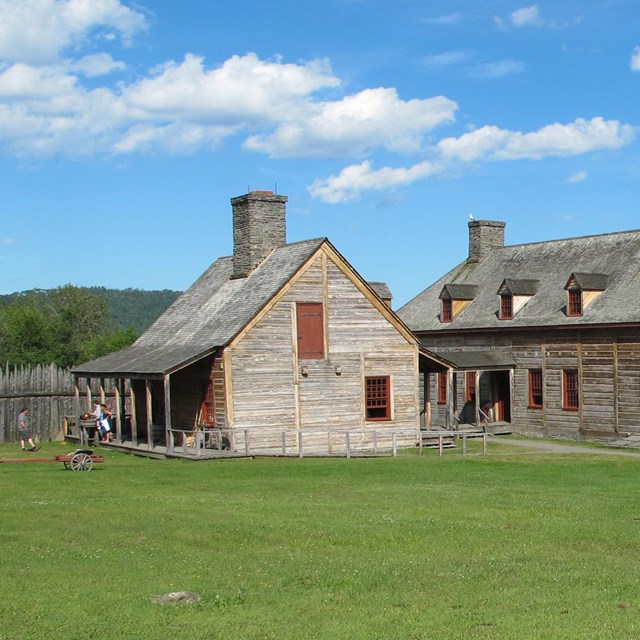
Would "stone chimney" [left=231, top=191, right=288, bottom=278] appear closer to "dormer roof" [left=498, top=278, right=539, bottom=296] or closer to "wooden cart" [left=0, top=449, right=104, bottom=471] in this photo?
"dormer roof" [left=498, top=278, right=539, bottom=296]

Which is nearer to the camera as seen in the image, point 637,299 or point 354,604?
point 354,604

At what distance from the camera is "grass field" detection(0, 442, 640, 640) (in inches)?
424

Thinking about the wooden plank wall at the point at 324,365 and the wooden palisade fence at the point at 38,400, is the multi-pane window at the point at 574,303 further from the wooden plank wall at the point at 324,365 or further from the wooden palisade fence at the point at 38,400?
the wooden palisade fence at the point at 38,400

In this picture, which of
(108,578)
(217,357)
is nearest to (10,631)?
(108,578)

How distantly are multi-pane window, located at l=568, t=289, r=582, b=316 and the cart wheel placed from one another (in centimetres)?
2262

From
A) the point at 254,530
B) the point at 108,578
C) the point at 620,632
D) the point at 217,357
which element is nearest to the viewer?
the point at 620,632

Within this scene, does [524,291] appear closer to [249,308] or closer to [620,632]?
[249,308]

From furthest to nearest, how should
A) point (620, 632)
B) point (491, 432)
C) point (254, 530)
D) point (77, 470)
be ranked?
point (491, 432) < point (77, 470) < point (254, 530) < point (620, 632)

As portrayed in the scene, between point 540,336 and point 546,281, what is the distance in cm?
361

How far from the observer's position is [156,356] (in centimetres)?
3428

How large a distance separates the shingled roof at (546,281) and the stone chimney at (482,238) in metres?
0.30

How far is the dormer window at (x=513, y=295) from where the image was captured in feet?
143

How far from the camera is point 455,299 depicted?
47.1 metres

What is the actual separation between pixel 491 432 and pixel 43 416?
1867 centimetres
